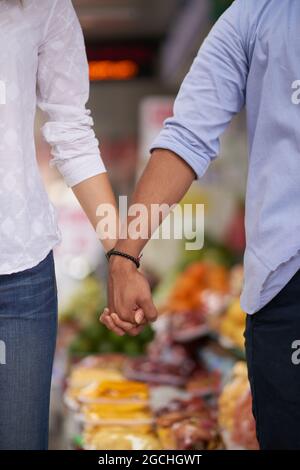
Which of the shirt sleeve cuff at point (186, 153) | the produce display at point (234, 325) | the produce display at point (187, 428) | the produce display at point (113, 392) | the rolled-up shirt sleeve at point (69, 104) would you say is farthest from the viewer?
the produce display at point (234, 325)

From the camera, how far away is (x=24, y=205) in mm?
2008

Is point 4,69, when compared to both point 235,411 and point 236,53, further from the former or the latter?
point 235,411

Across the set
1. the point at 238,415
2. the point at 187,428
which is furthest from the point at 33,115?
the point at 238,415

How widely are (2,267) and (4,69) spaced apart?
42cm

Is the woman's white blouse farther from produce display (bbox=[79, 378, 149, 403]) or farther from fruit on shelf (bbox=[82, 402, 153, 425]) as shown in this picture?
produce display (bbox=[79, 378, 149, 403])

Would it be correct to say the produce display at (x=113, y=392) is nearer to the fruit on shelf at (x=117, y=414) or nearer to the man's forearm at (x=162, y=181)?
the fruit on shelf at (x=117, y=414)

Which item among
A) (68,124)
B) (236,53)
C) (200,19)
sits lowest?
(68,124)

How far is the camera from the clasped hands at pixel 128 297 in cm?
206

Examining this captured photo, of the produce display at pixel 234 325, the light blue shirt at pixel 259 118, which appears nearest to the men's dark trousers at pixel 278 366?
the light blue shirt at pixel 259 118

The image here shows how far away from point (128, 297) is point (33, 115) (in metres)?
0.46

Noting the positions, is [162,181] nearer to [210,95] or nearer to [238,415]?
[210,95]

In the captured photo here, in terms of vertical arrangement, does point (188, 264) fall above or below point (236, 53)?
below

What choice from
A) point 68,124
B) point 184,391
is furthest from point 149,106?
point 68,124

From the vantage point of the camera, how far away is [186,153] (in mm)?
2045
